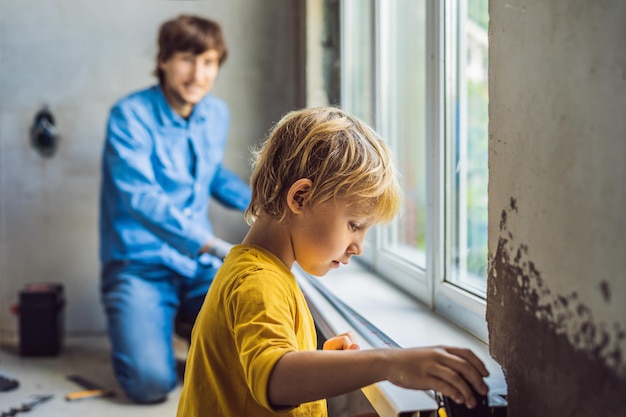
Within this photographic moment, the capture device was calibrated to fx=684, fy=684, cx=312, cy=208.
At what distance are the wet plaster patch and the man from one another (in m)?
1.96

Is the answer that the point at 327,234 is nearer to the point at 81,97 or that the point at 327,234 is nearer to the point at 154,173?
the point at 154,173

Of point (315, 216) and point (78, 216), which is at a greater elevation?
point (315, 216)

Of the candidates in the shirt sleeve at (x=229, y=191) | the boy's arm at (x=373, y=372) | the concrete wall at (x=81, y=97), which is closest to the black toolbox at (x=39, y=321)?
the concrete wall at (x=81, y=97)

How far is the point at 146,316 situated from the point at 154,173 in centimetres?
62

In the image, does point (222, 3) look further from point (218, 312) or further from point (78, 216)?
point (218, 312)

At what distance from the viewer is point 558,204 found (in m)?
0.79

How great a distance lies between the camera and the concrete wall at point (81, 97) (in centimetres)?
342

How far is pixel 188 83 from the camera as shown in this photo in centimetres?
305

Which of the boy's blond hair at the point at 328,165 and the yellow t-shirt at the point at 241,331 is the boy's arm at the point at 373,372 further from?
the boy's blond hair at the point at 328,165

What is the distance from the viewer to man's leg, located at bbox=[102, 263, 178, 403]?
2732 millimetres

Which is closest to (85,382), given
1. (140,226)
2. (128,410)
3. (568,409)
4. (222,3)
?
(128,410)

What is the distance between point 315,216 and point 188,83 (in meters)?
2.13

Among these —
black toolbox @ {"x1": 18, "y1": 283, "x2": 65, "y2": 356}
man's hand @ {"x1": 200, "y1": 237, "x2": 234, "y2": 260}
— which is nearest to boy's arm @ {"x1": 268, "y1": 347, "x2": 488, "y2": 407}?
man's hand @ {"x1": 200, "y1": 237, "x2": 234, "y2": 260}

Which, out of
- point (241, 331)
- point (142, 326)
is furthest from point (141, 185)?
point (241, 331)
